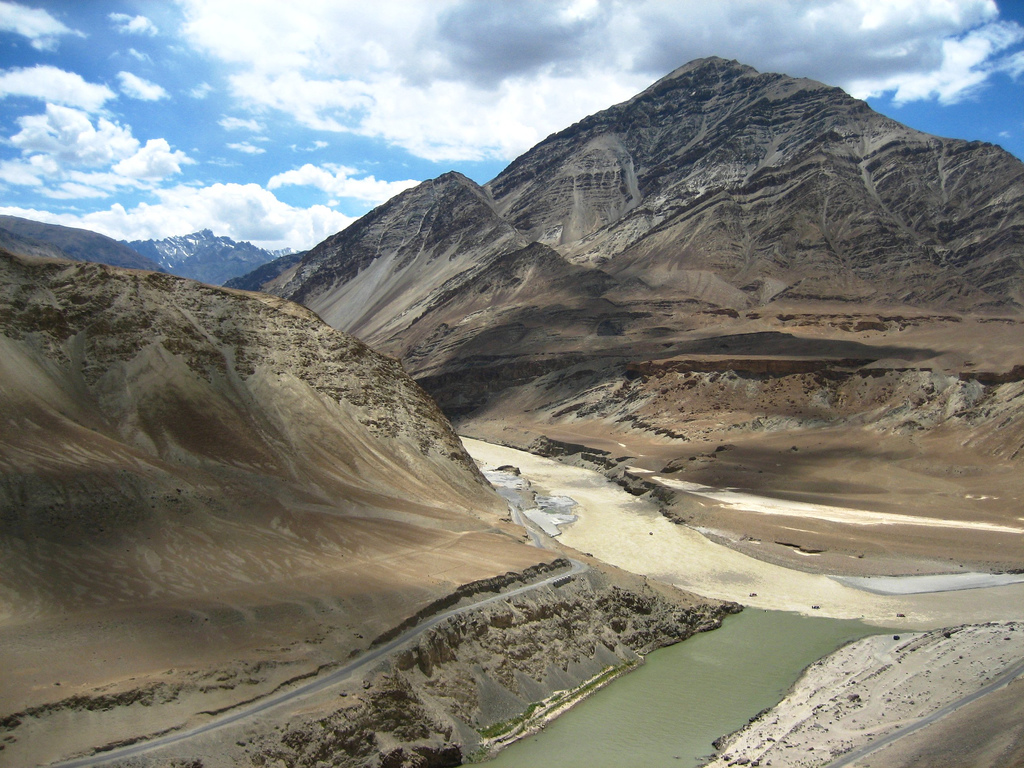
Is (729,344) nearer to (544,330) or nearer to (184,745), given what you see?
(544,330)

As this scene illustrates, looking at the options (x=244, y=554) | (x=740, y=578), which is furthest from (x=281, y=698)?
(x=740, y=578)

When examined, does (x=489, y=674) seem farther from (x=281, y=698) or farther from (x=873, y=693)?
(x=873, y=693)

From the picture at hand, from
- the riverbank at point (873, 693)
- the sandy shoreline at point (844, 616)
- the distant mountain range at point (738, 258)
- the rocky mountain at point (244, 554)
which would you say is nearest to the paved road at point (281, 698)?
the rocky mountain at point (244, 554)

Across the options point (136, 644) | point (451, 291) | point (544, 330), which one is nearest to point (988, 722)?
point (136, 644)

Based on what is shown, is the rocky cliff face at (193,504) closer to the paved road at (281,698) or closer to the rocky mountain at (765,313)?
the paved road at (281,698)

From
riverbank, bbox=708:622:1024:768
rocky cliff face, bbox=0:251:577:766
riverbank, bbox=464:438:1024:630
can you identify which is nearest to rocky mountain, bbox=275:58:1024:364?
riverbank, bbox=464:438:1024:630

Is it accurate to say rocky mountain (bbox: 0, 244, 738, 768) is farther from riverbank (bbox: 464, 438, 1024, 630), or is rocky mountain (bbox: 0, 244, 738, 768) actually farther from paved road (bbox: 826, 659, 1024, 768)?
paved road (bbox: 826, 659, 1024, 768)
